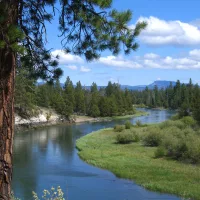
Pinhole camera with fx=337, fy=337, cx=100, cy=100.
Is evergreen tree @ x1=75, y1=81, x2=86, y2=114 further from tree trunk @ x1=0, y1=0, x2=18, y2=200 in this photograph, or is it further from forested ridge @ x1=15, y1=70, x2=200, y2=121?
tree trunk @ x1=0, y1=0, x2=18, y2=200

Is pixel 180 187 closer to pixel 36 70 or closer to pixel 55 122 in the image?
pixel 36 70

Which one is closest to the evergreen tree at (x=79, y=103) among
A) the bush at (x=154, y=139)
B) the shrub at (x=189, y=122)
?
the shrub at (x=189, y=122)

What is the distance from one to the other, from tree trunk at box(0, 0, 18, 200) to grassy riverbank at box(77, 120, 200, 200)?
14.4m

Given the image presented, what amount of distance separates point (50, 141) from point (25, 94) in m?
20.6

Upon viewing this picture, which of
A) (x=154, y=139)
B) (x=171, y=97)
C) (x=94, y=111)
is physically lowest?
(x=154, y=139)

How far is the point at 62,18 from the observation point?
653 centimetres

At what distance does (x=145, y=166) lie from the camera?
1004 inches

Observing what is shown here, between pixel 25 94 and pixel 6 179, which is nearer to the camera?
pixel 6 179

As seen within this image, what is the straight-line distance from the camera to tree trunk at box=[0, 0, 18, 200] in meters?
4.93

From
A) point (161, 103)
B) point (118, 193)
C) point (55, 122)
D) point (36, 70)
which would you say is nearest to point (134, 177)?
point (118, 193)

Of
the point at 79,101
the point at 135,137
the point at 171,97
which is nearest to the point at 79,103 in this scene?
the point at 79,101

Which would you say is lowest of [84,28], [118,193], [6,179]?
[118,193]

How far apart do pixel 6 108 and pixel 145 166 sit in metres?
21.7

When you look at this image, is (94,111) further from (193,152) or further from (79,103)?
(193,152)
